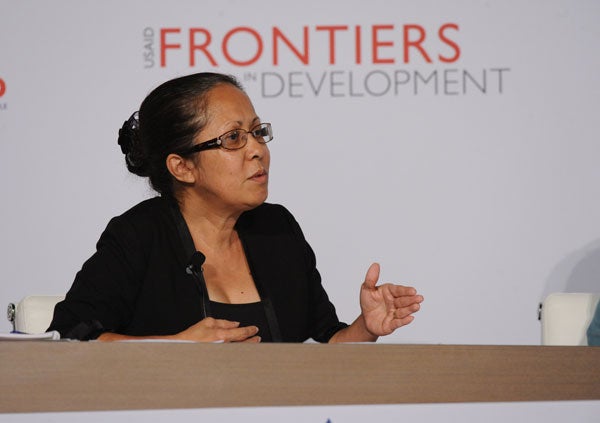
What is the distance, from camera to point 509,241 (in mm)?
3488

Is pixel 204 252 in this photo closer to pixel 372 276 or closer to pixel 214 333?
pixel 372 276

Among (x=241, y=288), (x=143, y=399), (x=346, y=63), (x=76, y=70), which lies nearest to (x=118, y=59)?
(x=76, y=70)

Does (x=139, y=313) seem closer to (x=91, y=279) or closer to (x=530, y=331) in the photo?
(x=91, y=279)

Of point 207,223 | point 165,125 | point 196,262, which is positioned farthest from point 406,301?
point 165,125

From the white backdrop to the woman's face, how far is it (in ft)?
4.01

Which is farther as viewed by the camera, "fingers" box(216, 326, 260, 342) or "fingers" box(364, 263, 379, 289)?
"fingers" box(364, 263, 379, 289)

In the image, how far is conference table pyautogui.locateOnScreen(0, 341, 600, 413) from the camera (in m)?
1.29

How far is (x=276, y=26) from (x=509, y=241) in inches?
43.5

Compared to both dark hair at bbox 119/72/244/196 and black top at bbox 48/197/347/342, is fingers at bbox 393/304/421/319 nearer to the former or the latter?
black top at bbox 48/197/347/342

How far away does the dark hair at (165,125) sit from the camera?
227 cm

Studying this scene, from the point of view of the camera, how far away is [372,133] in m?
3.51

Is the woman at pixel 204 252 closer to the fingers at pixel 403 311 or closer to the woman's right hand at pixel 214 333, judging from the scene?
the fingers at pixel 403 311

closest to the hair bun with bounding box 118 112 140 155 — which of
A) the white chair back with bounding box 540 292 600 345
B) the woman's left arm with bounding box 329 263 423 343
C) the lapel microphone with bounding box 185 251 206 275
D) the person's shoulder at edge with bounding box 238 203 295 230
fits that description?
the person's shoulder at edge with bounding box 238 203 295 230

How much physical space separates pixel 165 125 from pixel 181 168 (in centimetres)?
11
